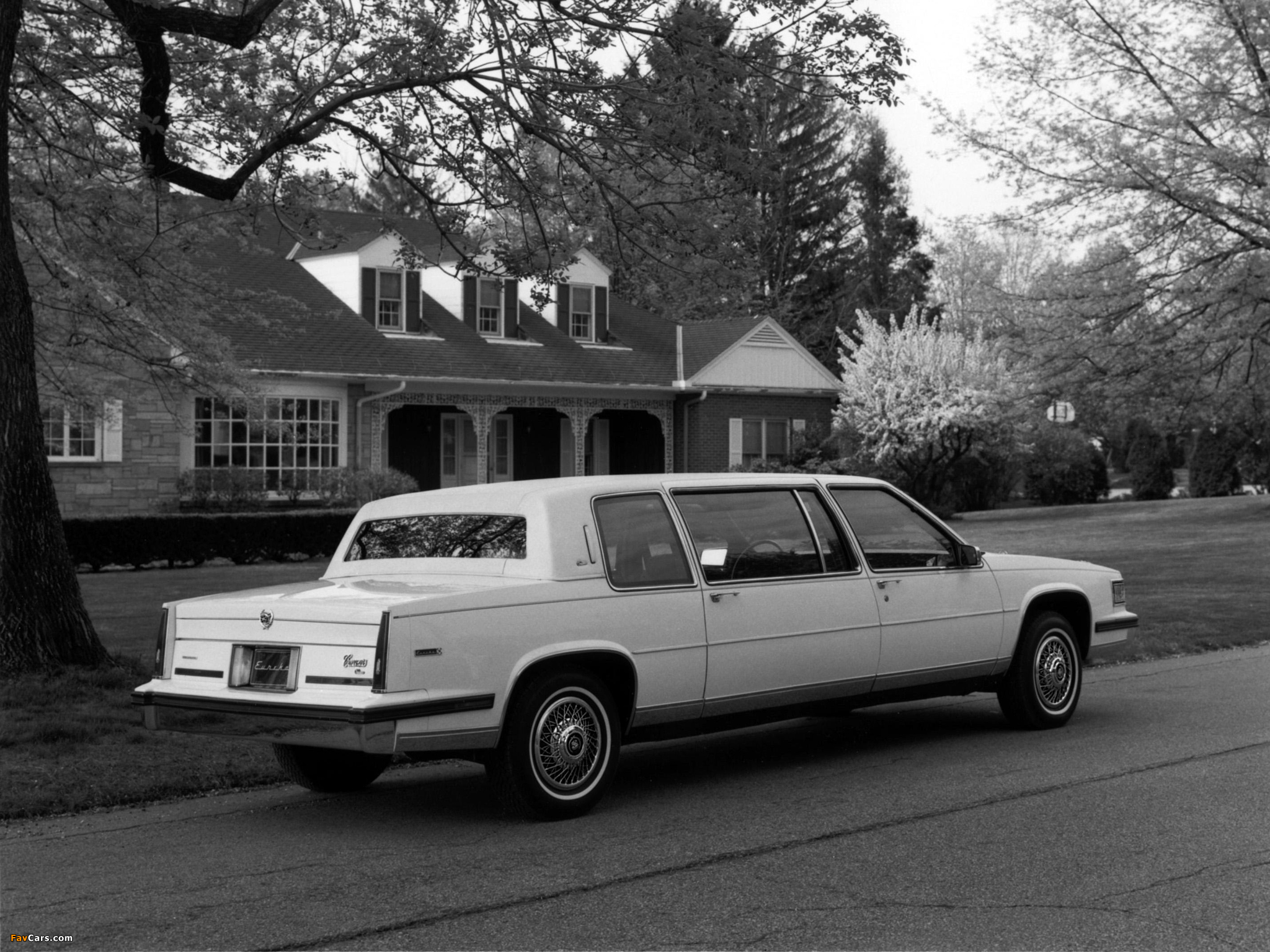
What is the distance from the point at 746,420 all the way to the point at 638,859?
30.5 meters

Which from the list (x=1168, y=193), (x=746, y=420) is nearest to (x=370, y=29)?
(x=1168, y=193)

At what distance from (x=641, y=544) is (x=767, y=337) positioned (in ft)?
97.6

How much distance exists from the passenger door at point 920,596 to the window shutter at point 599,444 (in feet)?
91.1

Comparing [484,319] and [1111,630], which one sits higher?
[484,319]

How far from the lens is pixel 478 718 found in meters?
6.50

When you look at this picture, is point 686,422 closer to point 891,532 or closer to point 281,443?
point 281,443

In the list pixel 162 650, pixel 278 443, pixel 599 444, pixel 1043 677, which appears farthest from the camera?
pixel 599 444

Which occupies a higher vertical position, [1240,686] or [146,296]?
[146,296]

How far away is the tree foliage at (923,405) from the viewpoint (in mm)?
36719

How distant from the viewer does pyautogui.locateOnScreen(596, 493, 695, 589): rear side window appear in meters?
7.30

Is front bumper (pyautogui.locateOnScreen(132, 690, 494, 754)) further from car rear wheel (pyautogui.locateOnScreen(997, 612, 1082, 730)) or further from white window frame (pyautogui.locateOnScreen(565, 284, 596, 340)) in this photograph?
white window frame (pyautogui.locateOnScreen(565, 284, 596, 340))

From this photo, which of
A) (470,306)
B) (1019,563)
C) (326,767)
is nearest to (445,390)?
(470,306)

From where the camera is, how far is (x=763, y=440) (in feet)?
120

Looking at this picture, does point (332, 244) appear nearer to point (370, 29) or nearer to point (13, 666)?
point (370, 29)
